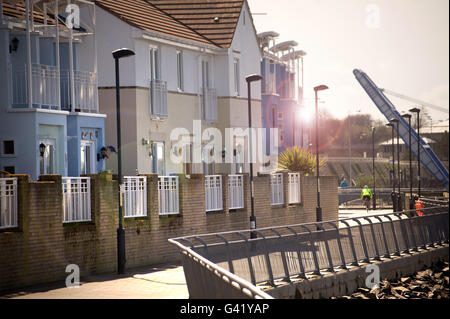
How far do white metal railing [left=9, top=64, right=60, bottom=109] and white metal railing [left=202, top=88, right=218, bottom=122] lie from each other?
12.5 metres

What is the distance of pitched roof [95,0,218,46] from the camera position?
115ft

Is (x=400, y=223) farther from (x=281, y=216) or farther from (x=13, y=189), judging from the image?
(x=13, y=189)

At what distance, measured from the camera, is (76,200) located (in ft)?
74.2

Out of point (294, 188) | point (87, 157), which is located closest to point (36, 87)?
point (87, 157)

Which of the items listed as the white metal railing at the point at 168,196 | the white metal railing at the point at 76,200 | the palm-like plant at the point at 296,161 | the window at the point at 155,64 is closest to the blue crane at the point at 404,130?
the palm-like plant at the point at 296,161

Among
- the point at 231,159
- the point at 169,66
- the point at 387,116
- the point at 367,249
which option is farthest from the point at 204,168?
the point at 387,116

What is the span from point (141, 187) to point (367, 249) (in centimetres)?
681

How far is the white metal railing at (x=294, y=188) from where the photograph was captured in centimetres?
3616

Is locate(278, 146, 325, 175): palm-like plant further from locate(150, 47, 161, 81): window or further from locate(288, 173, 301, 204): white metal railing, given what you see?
locate(150, 47, 161, 81): window

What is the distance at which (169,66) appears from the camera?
36562mm

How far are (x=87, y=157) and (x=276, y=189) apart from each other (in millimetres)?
8408

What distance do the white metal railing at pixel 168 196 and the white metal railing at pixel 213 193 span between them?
2384 mm

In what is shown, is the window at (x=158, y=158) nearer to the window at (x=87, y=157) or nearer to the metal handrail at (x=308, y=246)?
the window at (x=87, y=157)

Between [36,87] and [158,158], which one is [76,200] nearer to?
[36,87]
